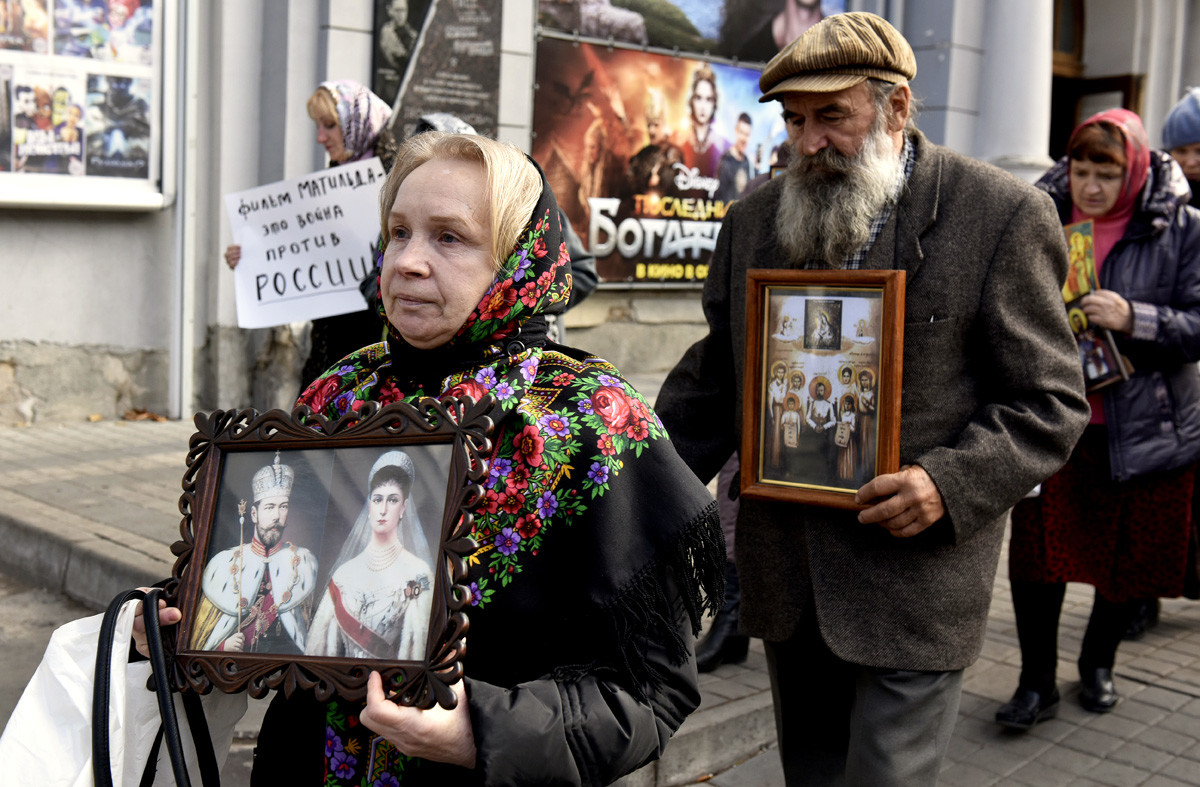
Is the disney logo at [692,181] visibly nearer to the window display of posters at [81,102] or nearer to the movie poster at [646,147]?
the movie poster at [646,147]

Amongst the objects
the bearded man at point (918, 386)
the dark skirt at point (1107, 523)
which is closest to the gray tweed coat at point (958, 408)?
the bearded man at point (918, 386)

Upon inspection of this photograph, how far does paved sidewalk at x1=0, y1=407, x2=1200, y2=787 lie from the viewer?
3723 millimetres

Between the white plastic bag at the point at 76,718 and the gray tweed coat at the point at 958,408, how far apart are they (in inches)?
53.7

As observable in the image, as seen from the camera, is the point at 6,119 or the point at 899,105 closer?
the point at 899,105

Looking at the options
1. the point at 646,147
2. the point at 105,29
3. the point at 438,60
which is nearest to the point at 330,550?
the point at 105,29

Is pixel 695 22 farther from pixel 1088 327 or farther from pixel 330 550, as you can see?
pixel 330 550

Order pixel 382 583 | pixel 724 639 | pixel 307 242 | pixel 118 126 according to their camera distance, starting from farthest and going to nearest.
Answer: pixel 118 126, pixel 307 242, pixel 724 639, pixel 382 583

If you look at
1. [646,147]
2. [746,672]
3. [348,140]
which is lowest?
[746,672]

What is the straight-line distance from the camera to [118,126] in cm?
721

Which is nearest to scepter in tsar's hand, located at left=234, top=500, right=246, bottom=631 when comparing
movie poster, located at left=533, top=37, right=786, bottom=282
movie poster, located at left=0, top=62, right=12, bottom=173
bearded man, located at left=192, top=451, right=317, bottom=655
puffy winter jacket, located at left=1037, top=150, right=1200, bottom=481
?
bearded man, located at left=192, top=451, right=317, bottom=655

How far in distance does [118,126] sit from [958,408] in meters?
6.16

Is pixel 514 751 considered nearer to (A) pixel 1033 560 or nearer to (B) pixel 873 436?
(B) pixel 873 436

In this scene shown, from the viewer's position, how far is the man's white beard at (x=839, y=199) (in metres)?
2.47

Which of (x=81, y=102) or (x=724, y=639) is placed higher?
(x=81, y=102)
